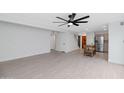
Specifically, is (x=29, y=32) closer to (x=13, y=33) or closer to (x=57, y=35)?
(x=13, y=33)

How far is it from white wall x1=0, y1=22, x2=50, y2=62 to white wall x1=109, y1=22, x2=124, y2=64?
18.3 feet

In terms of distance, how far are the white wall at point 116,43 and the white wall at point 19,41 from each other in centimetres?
558

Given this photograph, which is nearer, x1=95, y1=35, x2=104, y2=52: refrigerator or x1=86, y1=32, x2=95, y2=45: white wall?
x1=95, y1=35, x2=104, y2=52: refrigerator

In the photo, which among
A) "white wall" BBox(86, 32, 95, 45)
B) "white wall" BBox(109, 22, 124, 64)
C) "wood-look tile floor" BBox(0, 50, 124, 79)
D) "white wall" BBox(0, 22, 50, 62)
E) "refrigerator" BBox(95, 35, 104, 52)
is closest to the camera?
"wood-look tile floor" BBox(0, 50, 124, 79)

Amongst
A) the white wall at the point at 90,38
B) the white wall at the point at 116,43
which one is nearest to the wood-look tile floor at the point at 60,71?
the white wall at the point at 116,43

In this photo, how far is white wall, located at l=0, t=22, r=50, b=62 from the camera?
15.4ft

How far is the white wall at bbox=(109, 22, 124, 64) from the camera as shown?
421 centimetres

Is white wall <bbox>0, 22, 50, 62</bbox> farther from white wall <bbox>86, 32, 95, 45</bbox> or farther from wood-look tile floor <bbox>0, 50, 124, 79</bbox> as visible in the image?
white wall <bbox>86, 32, 95, 45</bbox>

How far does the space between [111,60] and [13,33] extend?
21.0 feet

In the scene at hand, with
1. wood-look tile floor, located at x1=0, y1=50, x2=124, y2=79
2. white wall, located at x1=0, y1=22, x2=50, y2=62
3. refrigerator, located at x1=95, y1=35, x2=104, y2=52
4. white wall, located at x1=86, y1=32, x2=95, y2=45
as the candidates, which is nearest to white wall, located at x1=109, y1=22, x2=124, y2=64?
wood-look tile floor, located at x1=0, y1=50, x2=124, y2=79

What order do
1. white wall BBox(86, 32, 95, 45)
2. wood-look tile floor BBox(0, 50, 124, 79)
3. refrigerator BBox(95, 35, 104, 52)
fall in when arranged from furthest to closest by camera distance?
white wall BBox(86, 32, 95, 45) → refrigerator BBox(95, 35, 104, 52) → wood-look tile floor BBox(0, 50, 124, 79)

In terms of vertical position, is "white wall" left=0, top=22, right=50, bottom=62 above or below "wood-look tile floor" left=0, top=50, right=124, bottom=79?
above

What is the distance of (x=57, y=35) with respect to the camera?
884 cm

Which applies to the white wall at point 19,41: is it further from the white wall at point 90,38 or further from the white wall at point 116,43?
the white wall at point 90,38
